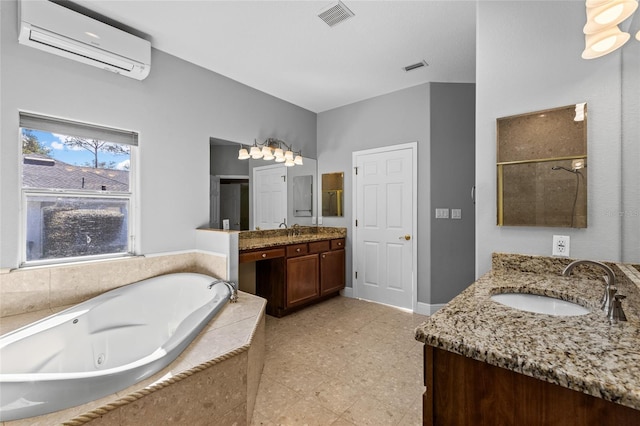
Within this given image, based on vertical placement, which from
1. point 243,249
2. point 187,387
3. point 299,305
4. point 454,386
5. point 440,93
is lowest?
point 299,305

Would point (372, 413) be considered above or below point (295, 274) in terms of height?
below

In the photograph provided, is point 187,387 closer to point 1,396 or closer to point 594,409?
point 1,396

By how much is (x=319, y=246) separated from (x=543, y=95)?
2571 mm

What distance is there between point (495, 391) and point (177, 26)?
2.94 meters

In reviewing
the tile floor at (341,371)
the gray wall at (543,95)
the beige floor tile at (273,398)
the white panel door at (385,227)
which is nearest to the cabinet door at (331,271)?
the white panel door at (385,227)

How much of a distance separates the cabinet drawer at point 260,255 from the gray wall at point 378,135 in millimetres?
1202

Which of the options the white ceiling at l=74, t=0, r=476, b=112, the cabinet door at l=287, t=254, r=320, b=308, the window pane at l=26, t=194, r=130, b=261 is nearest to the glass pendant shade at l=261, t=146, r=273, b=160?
the white ceiling at l=74, t=0, r=476, b=112

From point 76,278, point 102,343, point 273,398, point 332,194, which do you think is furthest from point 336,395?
point 332,194

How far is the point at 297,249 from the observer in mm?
3275

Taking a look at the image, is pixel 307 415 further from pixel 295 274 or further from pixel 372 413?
pixel 295 274

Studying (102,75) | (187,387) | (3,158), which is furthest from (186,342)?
(102,75)

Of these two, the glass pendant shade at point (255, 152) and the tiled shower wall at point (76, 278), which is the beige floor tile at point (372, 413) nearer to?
the tiled shower wall at point (76, 278)

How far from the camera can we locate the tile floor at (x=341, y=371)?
170 cm

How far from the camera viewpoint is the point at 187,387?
126 centimetres
